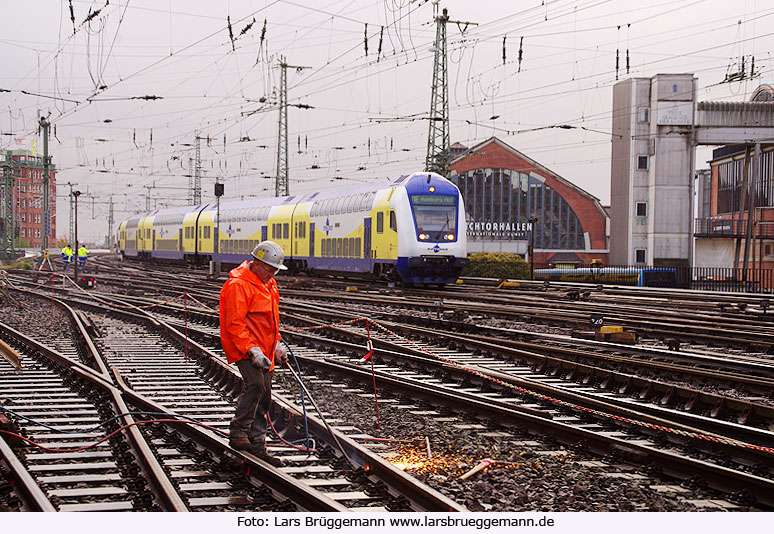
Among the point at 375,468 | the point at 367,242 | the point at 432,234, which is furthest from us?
the point at 367,242

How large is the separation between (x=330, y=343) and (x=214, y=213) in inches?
1317

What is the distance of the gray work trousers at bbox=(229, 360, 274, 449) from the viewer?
6590 millimetres

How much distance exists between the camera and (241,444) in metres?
6.55

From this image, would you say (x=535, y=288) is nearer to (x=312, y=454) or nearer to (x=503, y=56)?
(x=503, y=56)

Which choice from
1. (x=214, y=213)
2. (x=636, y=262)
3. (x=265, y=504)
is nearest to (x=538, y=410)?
(x=265, y=504)

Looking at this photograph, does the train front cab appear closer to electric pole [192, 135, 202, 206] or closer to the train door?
the train door

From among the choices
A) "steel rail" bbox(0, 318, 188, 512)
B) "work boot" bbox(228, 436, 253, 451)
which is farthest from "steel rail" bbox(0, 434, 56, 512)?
"work boot" bbox(228, 436, 253, 451)

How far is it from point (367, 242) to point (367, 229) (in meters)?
0.46

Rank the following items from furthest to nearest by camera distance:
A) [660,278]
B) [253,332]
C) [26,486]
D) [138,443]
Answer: [660,278] → [138,443] → [253,332] → [26,486]

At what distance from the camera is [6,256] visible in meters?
53.0

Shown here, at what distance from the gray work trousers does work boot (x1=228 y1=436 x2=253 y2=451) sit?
0.06ft

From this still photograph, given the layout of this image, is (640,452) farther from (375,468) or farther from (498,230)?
(498,230)

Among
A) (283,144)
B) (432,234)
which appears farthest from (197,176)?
(432,234)

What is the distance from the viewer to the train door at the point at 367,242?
94.3ft
